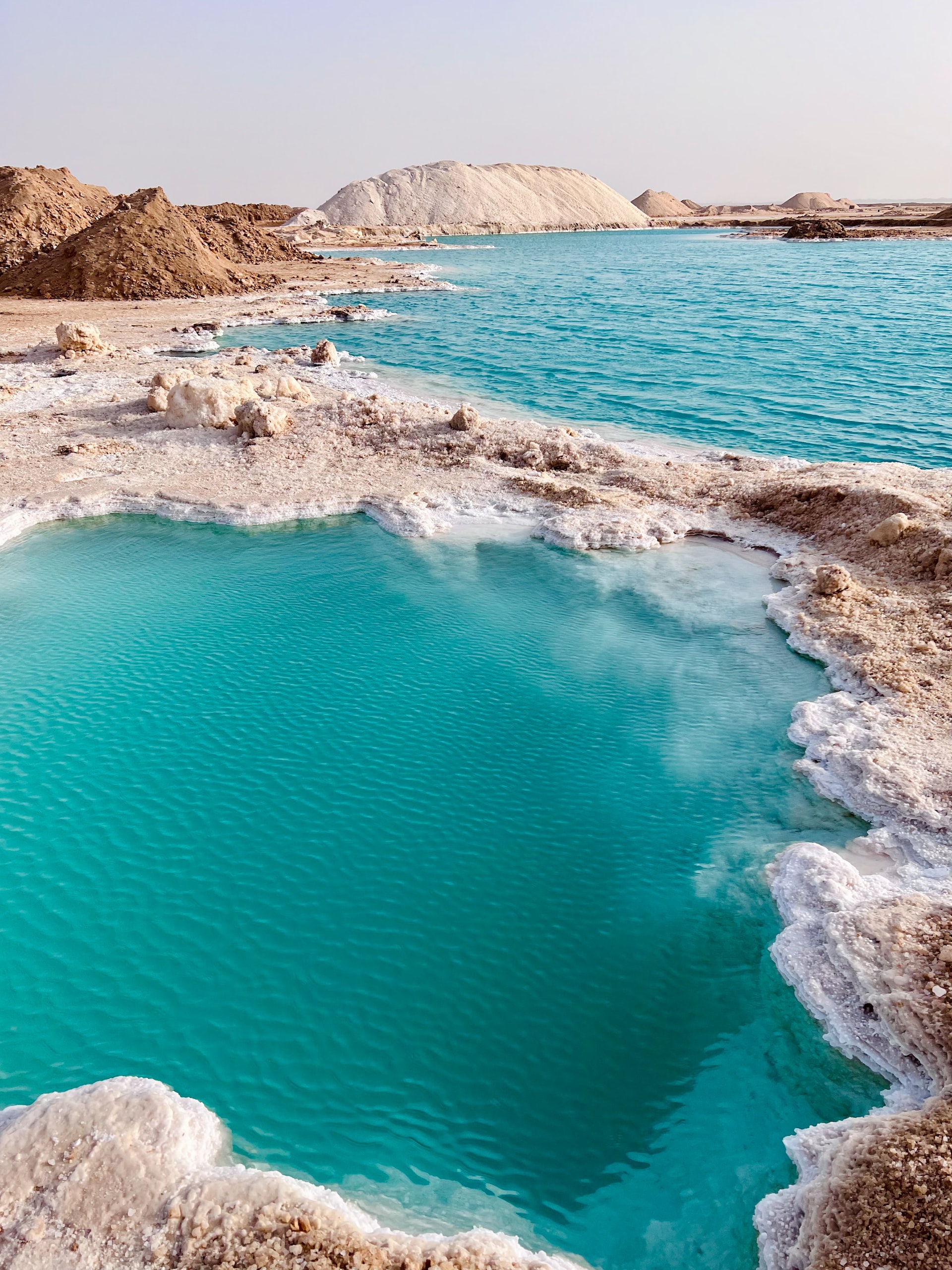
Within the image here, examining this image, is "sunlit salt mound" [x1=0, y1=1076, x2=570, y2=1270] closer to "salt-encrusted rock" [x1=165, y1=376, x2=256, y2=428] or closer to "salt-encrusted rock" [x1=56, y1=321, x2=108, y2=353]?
"salt-encrusted rock" [x1=165, y1=376, x2=256, y2=428]

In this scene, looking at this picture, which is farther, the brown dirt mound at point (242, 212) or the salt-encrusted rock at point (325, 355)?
the brown dirt mound at point (242, 212)

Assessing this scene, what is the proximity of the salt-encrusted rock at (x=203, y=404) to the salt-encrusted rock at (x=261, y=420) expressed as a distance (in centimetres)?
68

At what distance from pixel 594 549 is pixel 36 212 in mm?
68034

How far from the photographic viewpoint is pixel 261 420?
2388cm

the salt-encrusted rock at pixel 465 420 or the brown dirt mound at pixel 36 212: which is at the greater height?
the brown dirt mound at pixel 36 212

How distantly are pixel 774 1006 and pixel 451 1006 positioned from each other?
336cm

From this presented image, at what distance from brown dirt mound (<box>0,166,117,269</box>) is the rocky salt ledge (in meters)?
36.8

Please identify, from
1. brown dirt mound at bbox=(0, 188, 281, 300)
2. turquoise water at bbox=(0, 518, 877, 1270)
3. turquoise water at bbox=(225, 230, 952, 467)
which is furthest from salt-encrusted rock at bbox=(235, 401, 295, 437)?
brown dirt mound at bbox=(0, 188, 281, 300)

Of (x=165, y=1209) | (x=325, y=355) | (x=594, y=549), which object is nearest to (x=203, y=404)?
(x=325, y=355)

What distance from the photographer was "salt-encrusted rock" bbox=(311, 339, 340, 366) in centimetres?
3503

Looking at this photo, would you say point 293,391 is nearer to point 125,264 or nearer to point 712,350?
point 712,350

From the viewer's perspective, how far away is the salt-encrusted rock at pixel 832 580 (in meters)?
15.3

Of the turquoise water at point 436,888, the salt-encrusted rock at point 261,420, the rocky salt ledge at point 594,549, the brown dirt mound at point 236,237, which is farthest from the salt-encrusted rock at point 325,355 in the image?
the brown dirt mound at point 236,237

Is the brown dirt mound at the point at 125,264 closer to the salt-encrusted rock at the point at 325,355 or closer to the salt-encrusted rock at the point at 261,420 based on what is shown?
the salt-encrusted rock at the point at 325,355
